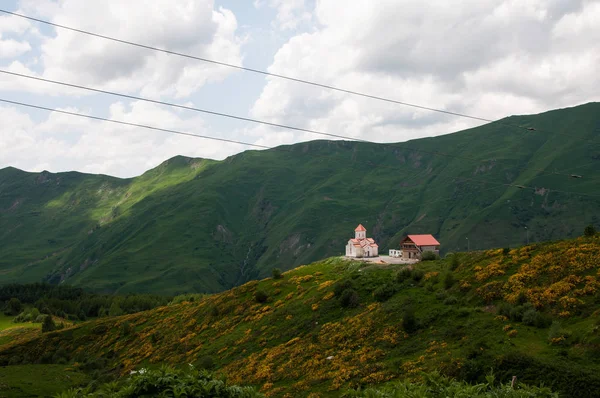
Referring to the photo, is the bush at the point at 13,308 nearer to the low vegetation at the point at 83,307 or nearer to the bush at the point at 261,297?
the low vegetation at the point at 83,307

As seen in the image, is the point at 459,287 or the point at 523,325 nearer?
the point at 523,325

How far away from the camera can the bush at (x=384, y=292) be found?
53.2 metres

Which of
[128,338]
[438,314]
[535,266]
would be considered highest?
[535,266]

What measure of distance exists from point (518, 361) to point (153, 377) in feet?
81.0

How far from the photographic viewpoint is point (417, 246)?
320ft

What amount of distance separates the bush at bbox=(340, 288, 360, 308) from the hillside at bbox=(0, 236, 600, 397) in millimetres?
191

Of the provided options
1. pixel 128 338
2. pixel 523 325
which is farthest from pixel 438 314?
pixel 128 338

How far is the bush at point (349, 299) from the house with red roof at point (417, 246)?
44.0 meters

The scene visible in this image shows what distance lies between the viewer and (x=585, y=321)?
3170cm

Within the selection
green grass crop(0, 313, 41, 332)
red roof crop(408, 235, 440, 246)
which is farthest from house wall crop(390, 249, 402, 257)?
green grass crop(0, 313, 41, 332)

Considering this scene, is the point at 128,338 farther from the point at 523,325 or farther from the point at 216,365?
the point at 523,325

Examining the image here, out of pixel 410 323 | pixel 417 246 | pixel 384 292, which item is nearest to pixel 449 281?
pixel 384 292

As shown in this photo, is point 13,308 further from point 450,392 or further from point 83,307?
point 450,392

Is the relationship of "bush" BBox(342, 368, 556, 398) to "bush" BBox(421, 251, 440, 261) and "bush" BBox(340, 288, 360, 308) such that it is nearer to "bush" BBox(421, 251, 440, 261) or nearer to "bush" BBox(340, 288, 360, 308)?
"bush" BBox(340, 288, 360, 308)
